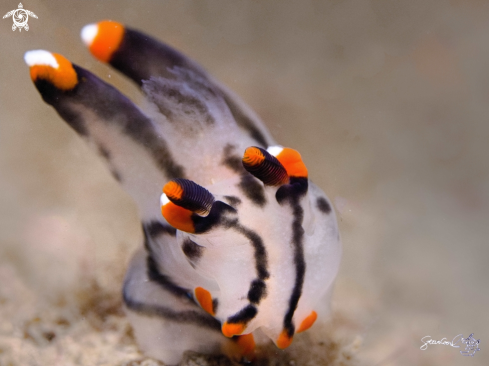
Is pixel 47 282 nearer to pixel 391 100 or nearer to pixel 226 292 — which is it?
pixel 226 292

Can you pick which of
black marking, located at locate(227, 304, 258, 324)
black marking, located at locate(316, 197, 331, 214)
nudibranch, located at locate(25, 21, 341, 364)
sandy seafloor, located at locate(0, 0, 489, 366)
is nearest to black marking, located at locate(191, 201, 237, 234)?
nudibranch, located at locate(25, 21, 341, 364)

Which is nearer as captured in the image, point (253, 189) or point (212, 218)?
point (212, 218)

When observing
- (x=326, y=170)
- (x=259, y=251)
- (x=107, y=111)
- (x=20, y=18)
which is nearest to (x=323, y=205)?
(x=326, y=170)

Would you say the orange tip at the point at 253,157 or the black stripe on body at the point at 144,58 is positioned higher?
the black stripe on body at the point at 144,58

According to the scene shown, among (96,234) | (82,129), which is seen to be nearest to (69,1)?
(82,129)

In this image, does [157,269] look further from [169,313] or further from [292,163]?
[292,163]

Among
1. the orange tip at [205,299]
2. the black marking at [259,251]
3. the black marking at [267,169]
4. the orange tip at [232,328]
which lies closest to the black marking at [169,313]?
the orange tip at [205,299]

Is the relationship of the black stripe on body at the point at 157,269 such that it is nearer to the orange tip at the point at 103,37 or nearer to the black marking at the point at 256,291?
the black marking at the point at 256,291
